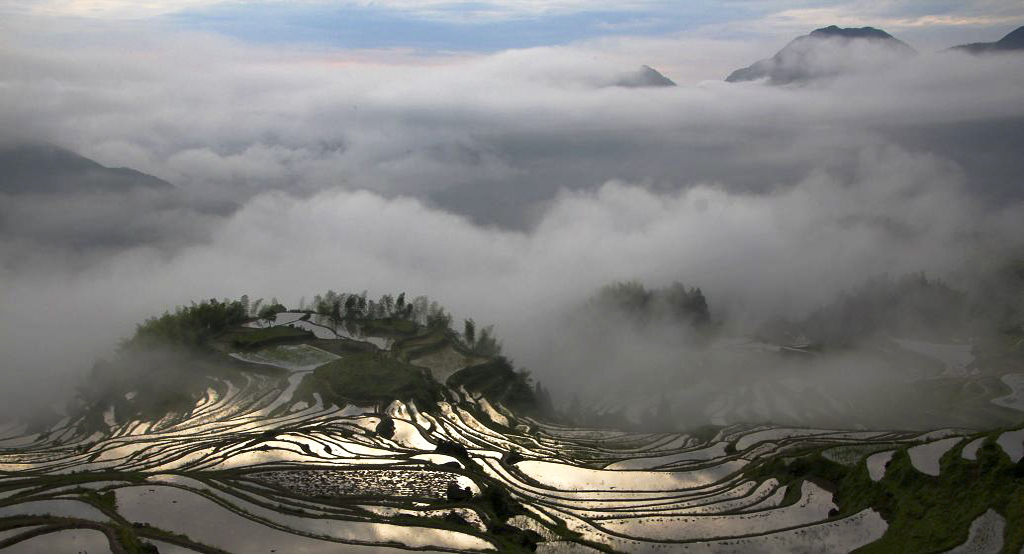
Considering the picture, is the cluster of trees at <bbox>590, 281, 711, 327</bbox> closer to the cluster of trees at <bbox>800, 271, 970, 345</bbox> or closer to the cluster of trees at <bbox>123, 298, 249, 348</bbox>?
the cluster of trees at <bbox>800, 271, 970, 345</bbox>

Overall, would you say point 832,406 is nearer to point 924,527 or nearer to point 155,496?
point 924,527

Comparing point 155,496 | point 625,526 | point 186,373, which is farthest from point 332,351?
point 625,526

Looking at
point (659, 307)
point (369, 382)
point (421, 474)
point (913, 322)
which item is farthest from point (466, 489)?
point (913, 322)

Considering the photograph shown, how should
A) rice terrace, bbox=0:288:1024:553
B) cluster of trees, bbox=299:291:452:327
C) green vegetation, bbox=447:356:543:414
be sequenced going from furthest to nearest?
cluster of trees, bbox=299:291:452:327 → green vegetation, bbox=447:356:543:414 → rice terrace, bbox=0:288:1024:553

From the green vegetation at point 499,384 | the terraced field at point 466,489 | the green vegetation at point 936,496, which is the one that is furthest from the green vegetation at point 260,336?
the green vegetation at point 936,496

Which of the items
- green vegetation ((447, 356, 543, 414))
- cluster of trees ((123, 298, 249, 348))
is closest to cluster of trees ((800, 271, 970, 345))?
green vegetation ((447, 356, 543, 414))

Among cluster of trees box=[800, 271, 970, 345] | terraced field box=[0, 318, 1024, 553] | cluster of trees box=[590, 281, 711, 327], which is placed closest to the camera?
terraced field box=[0, 318, 1024, 553]

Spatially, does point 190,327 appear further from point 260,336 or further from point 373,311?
point 373,311
